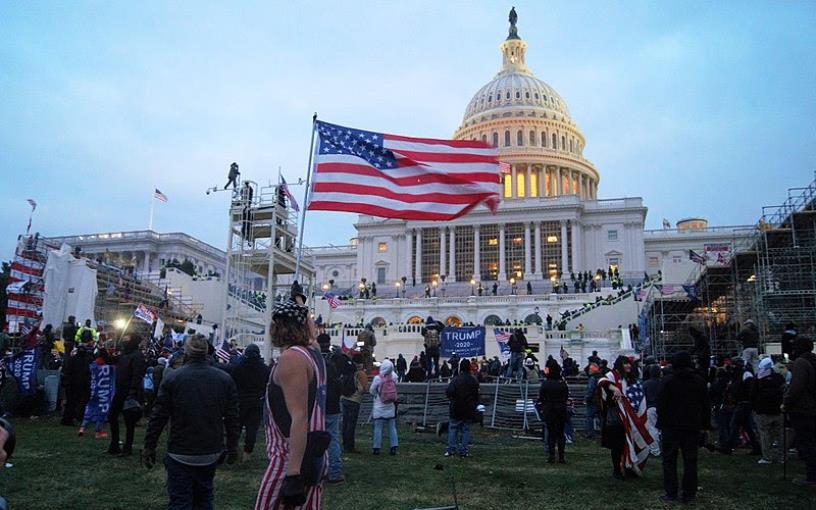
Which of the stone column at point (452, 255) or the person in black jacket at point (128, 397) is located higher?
the stone column at point (452, 255)

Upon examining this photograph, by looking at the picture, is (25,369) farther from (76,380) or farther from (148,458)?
(148,458)

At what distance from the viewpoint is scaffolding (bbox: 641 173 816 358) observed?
29828 millimetres

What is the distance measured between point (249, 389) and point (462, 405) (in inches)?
155

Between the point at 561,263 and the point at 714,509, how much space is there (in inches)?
2691

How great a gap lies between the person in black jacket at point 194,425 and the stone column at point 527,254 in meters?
70.0

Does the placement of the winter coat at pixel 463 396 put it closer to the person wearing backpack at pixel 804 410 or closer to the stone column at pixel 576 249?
the person wearing backpack at pixel 804 410

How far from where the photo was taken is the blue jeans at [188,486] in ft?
18.5

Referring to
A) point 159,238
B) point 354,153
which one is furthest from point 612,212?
point 354,153

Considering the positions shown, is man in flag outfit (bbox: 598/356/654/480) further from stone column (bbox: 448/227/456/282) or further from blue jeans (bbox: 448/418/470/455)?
stone column (bbox: 448/227/456/282)

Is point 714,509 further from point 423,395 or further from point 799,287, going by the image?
point 799,287

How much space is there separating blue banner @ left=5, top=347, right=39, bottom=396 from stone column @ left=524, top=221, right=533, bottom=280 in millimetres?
62156

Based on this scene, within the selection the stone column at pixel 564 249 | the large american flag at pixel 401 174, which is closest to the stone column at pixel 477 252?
the stone column at pixel 564 249

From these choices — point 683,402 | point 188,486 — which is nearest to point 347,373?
point 683,402

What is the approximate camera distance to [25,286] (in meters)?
30.1
